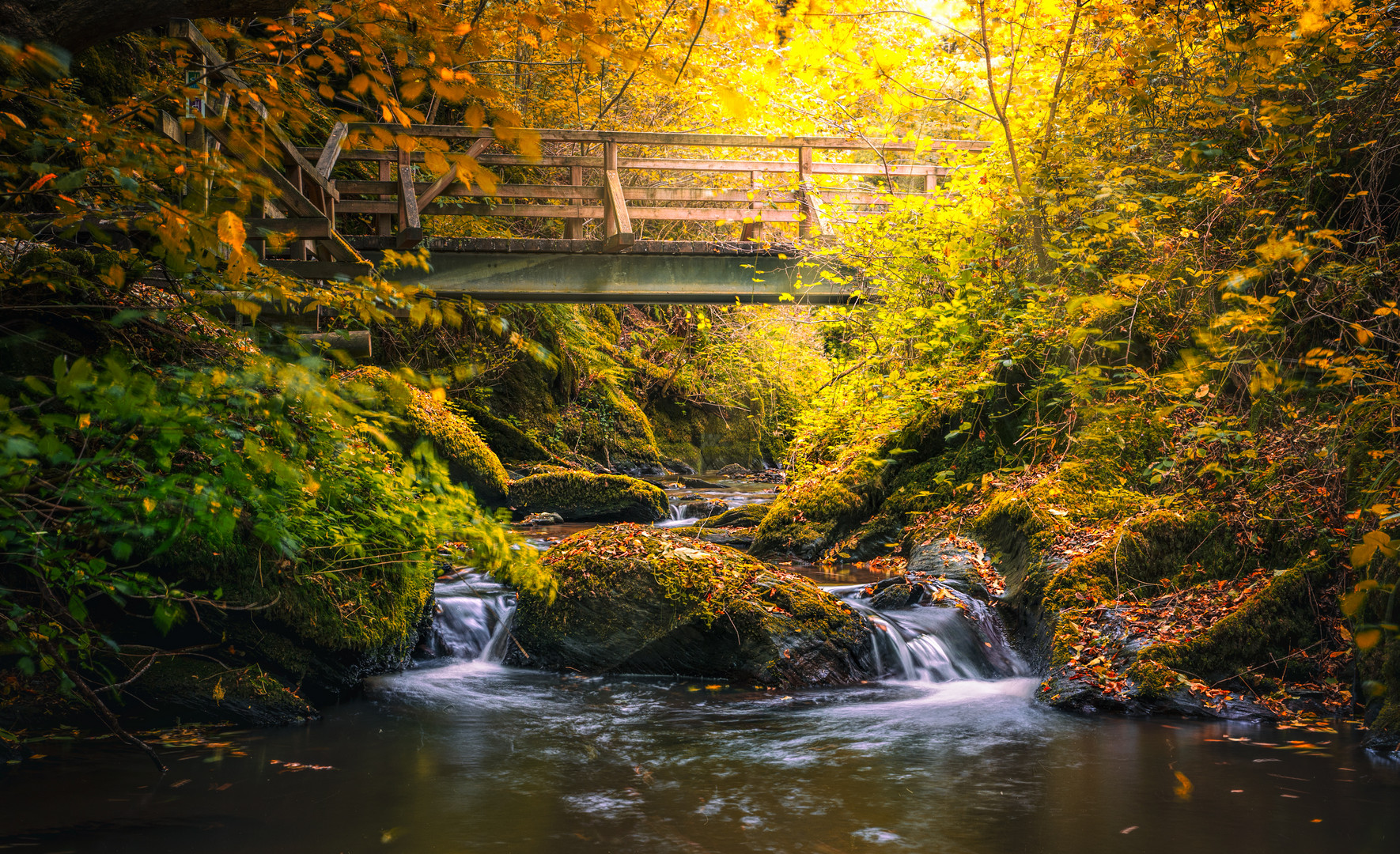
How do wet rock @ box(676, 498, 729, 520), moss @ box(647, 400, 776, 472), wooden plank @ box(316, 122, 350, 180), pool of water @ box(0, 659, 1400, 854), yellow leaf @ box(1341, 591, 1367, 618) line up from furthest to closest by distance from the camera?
moss @ box(647, 400, 776, 472), wet rock @ box(676, 498, 729, 520), wooden plank @ box(316, 122, 350, 180), pool of water @ box(0, 659, 1400, 854), yellow leaf @ box(1341, 591, 1367, 618)

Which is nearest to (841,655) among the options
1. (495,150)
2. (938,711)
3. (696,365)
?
(938,711)

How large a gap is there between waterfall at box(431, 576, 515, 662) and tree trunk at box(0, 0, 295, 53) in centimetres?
467

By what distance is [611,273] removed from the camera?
A: 10.4 meters

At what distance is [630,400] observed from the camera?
18.3m

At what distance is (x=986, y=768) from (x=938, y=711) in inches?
41.3

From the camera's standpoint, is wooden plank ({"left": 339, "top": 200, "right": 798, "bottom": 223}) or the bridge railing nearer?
the bridge railing

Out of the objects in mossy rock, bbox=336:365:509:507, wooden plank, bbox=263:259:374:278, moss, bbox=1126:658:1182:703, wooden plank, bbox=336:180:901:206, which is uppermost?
wooden plank, bbox=336:180:901:206

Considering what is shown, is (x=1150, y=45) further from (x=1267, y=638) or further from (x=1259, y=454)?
(x=1267, y=638)

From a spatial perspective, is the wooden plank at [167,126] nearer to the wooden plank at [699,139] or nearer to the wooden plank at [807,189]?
the wooden plank at [699,139]

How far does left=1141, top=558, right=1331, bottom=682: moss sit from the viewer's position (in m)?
5.22

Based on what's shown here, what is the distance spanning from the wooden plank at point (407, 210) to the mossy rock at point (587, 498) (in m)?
3.79

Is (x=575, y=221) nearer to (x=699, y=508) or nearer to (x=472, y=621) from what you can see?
(x=699, y=508)

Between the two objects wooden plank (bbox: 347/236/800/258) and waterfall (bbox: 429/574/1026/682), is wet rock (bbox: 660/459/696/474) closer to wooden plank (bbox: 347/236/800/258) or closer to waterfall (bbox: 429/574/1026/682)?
wooden plank (bbox: 347/236/800/258)

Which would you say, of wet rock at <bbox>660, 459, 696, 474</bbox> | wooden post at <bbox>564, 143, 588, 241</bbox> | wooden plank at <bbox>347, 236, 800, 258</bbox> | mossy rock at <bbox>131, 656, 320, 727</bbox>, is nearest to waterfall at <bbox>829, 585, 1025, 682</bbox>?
mossy rock at <bbox>131, 656, 320, 727</bbox>
